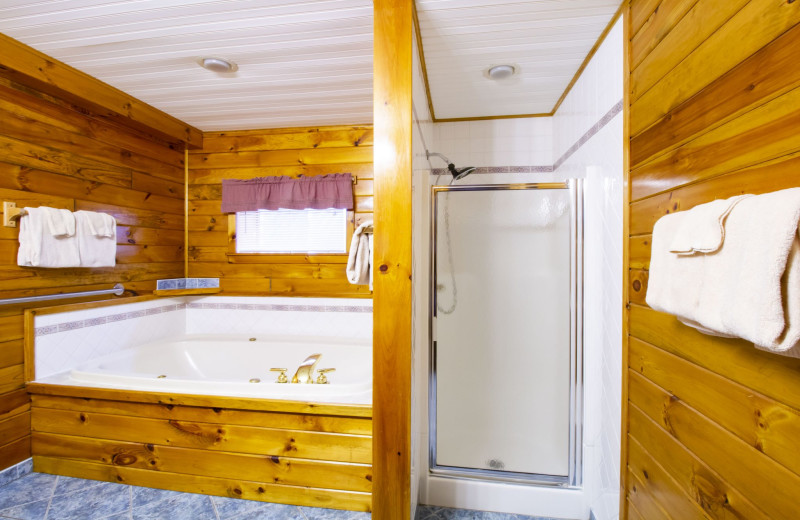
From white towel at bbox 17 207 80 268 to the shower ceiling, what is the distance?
34.2 inches

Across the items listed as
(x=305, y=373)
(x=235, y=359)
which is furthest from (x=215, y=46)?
(x=235, y=359)

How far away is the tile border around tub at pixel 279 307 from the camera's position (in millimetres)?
2811


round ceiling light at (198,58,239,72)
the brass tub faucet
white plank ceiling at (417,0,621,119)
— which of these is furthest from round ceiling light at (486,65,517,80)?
the brass tub faucet

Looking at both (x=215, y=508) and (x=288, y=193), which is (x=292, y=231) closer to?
(x=288, y=193)

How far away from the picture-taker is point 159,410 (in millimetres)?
1774

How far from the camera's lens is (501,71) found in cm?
193

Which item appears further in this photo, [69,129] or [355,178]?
[355,178]

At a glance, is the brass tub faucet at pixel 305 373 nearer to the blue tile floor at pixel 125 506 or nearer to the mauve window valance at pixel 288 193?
the blue tile floor at pixel 125 506

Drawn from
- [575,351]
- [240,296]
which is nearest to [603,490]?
[575,351]

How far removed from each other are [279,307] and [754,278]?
9.25 ft

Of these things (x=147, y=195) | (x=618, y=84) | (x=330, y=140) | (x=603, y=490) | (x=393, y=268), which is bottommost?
(x=603, y=490)

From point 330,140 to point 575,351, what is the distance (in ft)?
7.59

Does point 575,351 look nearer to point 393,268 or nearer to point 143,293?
point 393,268

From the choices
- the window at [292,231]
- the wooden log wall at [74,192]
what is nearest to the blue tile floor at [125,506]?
the wooden log wall at [74,192]
